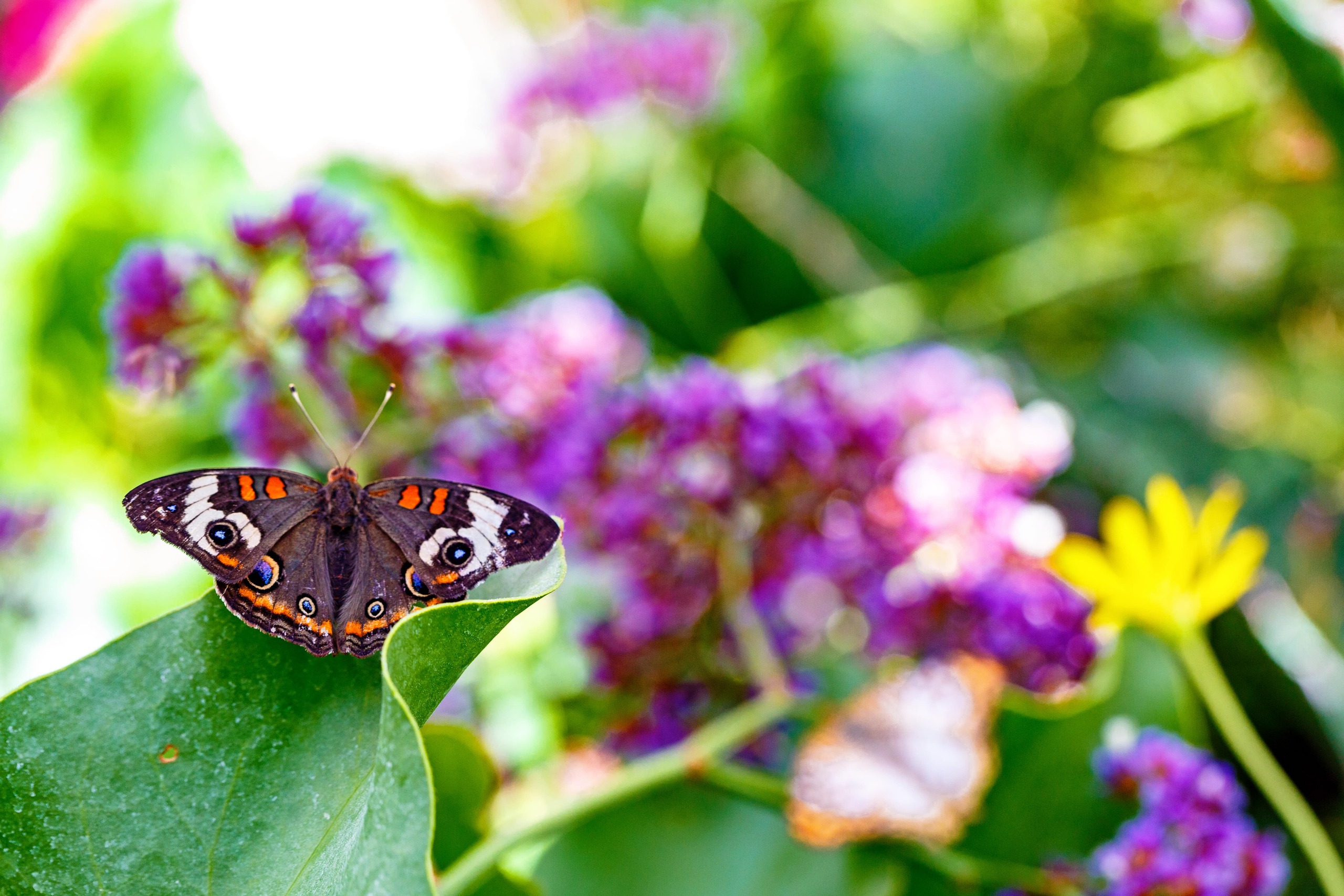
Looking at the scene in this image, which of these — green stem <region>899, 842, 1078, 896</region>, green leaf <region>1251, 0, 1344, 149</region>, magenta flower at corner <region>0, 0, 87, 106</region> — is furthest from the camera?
magenta flower at corner <region>0, 0, 87, 106</region>

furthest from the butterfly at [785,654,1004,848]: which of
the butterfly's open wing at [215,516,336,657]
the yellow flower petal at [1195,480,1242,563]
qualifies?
the butterfly's open wing at [215,516,336,657]

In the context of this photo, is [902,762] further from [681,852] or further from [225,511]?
[225,511]

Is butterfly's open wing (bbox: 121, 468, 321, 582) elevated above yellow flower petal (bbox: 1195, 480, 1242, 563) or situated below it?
above

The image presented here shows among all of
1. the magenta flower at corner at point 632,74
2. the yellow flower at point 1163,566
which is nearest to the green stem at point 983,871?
the yellow flower at point 1163,566

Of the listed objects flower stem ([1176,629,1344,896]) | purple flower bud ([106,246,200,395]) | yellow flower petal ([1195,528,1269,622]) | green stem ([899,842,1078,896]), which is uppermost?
purple flower bud ([106,246,200,395])

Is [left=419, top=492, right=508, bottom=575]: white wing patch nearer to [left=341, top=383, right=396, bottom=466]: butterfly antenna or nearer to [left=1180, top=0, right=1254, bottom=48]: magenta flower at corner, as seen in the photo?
[left=341, top=383, right=396, bottom=466]: butterfly antenna

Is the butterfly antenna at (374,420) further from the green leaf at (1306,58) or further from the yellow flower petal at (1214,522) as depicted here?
the green leaf at (1306,58)

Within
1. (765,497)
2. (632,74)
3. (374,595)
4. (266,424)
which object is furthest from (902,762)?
(632,74)
